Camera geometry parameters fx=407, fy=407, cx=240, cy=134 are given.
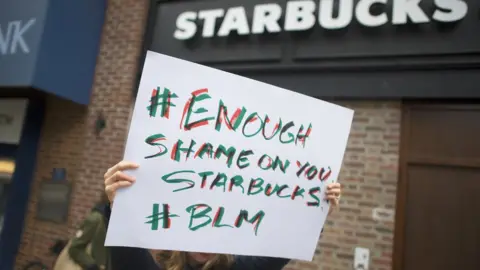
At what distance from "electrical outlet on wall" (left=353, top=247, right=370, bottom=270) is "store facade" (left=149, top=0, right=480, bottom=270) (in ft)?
0.16

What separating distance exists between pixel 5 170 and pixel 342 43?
5.01 metres

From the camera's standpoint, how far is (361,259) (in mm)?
3945

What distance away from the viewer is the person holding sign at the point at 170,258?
149 centimetres

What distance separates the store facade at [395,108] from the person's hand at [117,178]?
3.05 m

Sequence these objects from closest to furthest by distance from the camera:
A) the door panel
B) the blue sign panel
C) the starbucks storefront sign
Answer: the door panel
the starbucks storefront sign
the blue sign panel

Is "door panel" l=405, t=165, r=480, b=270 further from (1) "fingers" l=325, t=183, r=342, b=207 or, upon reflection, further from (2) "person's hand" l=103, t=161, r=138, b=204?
(2) "person's hand" l=103, t=161, r=138, b=204

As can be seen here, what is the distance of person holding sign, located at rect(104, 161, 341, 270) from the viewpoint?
1492 mm

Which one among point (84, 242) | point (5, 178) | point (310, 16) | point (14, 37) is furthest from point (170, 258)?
point (5, 178)

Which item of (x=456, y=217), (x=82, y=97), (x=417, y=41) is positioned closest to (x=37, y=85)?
(x=82, y=97)

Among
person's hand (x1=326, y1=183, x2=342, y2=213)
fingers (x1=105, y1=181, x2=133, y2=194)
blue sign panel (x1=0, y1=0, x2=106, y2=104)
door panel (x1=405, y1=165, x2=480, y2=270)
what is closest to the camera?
fingers (x1=105, y1=181, x2=133, y2=194)

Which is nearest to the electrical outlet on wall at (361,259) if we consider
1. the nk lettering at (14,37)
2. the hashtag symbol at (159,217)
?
the hashtag symbol at (159,217)

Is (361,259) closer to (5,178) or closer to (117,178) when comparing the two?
(117,178)

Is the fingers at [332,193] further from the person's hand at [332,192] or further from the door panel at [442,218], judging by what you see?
the door panel at [442,218]

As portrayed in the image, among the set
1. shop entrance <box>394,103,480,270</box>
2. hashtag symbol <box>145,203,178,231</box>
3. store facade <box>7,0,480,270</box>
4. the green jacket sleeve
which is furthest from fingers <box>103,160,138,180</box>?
shop entrance <box>394,103,480,270</box>
